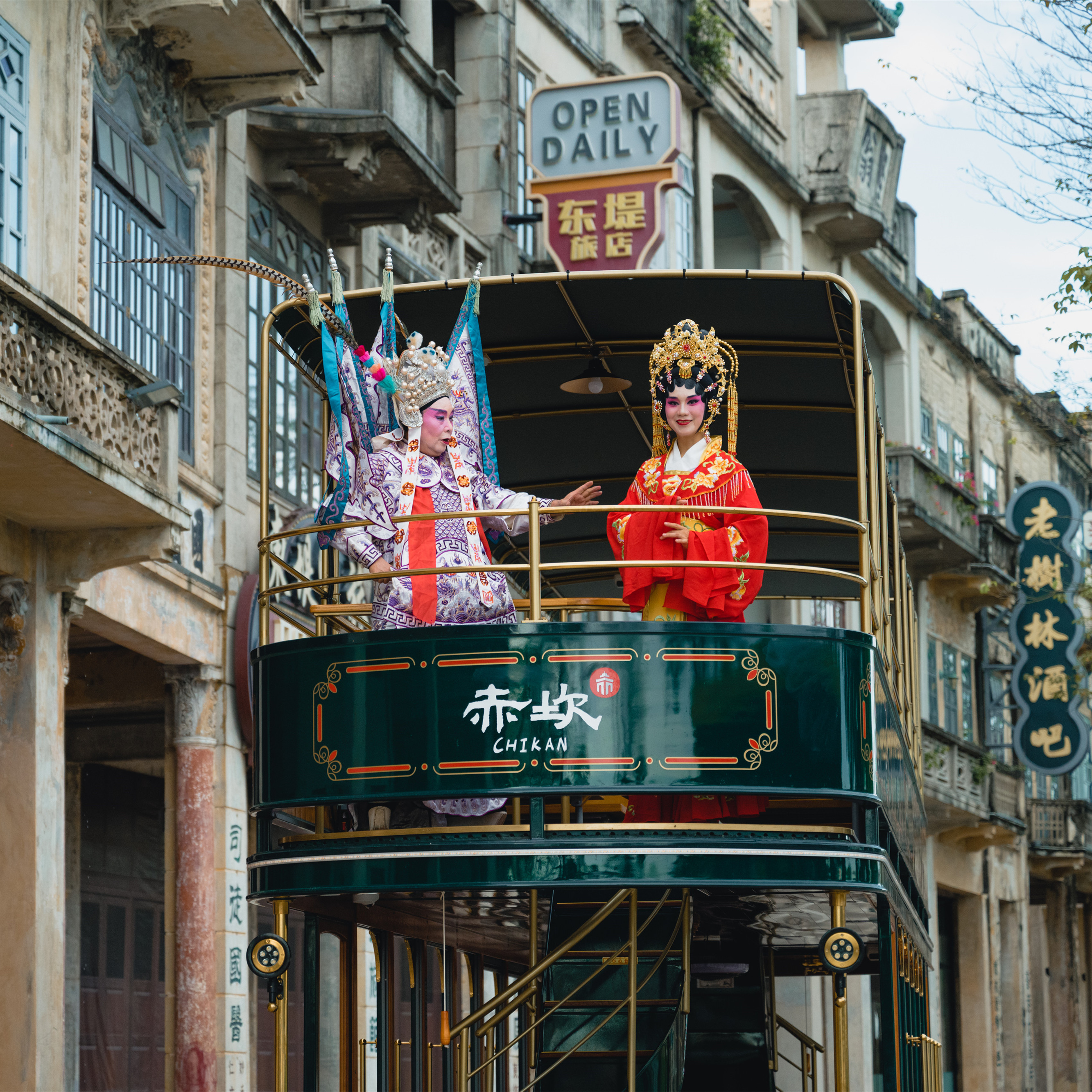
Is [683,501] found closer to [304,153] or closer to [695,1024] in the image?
[695,1024]

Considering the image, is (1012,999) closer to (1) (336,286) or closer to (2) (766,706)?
(2) (766,706)

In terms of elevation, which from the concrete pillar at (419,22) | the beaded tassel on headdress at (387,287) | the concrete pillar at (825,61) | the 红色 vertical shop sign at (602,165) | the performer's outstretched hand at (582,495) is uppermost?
the concrete pillar at (825,61)

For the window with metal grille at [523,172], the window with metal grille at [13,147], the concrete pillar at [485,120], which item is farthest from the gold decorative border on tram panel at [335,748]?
the window with metal grille at [523,172]

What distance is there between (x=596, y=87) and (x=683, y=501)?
14.0 metres

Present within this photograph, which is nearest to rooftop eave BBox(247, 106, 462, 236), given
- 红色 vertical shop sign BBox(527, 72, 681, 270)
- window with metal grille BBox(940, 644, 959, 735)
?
红色 vertical shop sign BBox(527, 72, 681, 270)

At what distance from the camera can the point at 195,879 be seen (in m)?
15.1

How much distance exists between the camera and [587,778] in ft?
26.0

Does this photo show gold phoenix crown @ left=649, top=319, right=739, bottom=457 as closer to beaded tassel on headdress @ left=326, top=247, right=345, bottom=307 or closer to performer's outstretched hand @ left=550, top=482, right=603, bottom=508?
performer's outstretched hand @ left=550, top=482, right=603, bottom=508

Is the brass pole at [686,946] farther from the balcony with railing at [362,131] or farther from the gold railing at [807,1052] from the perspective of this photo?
the balcony with railing at [362,131]

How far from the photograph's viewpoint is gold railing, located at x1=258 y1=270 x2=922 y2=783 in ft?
27.0

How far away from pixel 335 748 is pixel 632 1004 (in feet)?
5.46

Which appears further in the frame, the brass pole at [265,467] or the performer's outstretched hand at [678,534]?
the brass pole at [265,467]

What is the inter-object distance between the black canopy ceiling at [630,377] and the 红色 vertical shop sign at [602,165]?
8926mm

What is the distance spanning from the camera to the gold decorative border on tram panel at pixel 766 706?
7.98m
